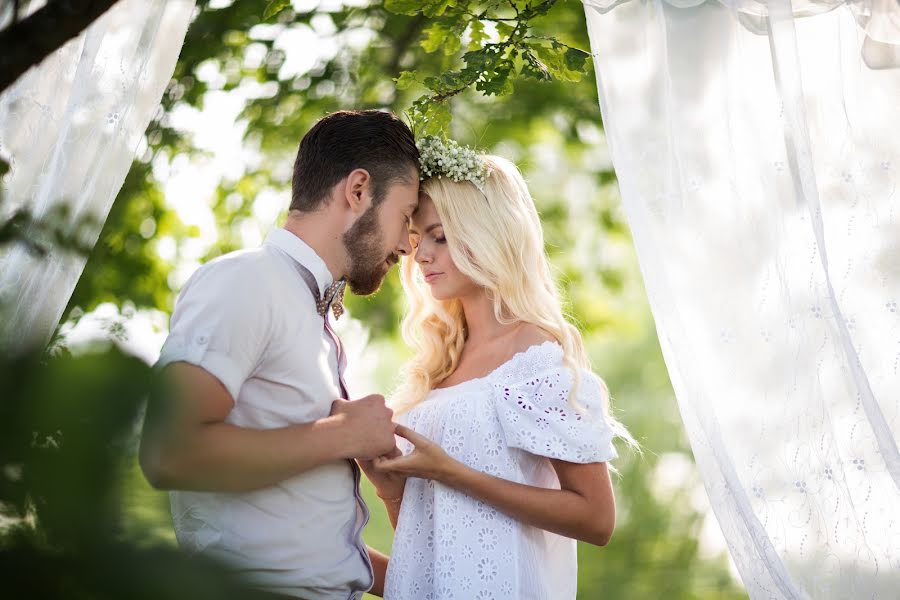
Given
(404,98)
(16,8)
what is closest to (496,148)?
(404,98)

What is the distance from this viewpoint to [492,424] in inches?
86.6

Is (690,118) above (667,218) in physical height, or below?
above

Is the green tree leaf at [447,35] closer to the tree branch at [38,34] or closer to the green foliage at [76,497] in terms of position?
the tree branch at [38,34]

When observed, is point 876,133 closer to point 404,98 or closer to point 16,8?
point 16,8

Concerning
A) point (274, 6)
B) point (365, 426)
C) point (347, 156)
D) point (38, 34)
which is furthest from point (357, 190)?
point (38, 34)

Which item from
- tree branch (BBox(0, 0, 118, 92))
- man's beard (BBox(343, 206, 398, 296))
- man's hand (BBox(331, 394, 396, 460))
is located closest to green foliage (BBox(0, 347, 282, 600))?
tree branch (BBox(0, 0, 118, 92))

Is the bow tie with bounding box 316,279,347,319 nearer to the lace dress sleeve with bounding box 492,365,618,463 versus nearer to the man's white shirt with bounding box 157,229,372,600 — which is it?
the man's white shirt with bounding box 157,229,372,600

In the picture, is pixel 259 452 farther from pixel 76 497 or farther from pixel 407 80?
pixel 76 497

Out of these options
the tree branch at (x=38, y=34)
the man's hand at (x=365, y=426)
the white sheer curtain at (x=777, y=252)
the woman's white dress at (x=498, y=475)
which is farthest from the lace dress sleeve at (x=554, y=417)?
the tree branch at (x=38, y=34)

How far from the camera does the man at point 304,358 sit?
5.35 ft

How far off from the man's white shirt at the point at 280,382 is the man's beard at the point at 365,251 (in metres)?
0.10

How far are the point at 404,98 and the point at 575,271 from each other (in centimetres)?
195

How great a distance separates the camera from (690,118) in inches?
82.0

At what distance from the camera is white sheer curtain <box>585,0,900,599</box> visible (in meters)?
1.93
